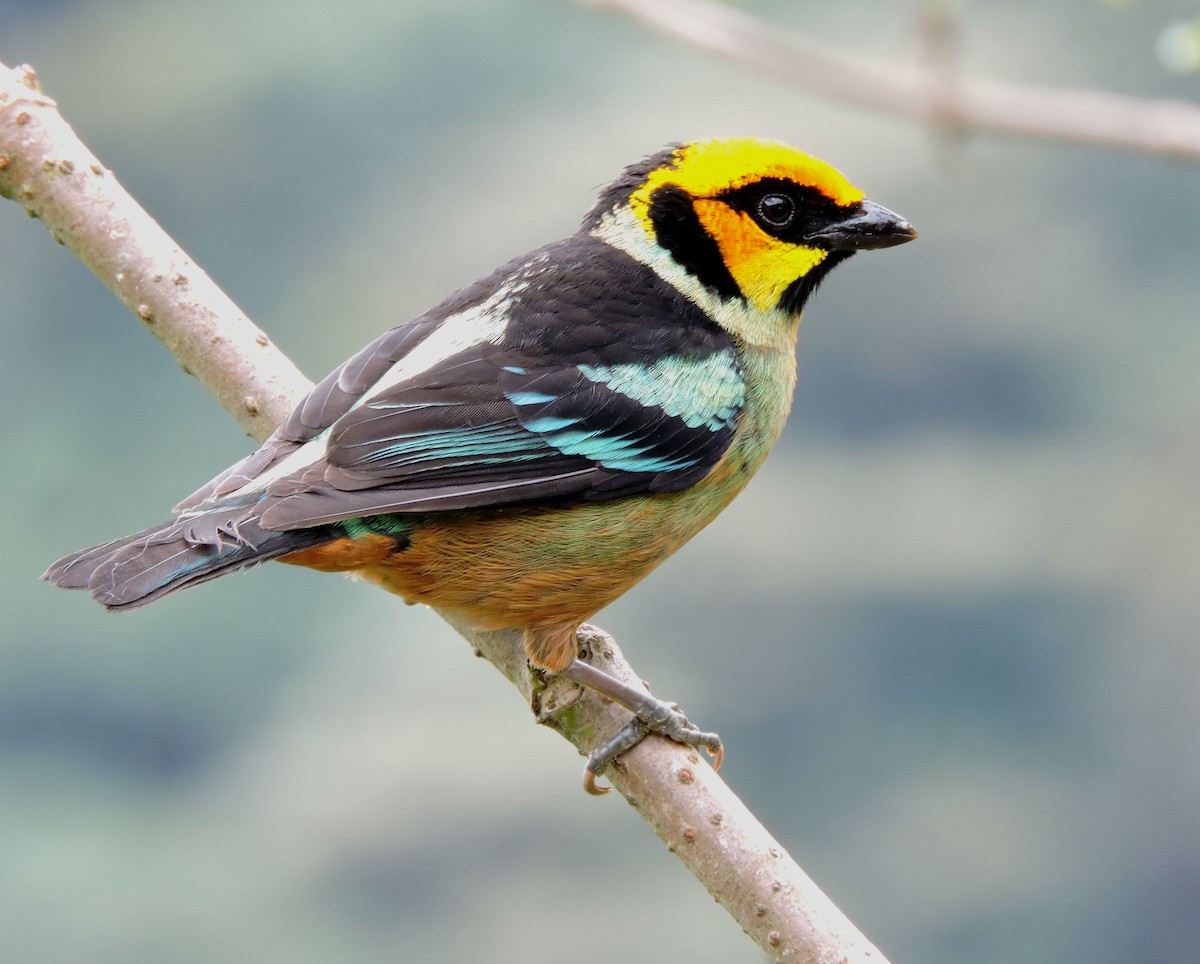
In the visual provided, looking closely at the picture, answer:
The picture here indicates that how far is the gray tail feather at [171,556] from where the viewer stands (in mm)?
2750

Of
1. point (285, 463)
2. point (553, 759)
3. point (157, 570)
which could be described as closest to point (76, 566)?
point (157, 570)

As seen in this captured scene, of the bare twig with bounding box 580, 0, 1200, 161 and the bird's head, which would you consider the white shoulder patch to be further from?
the bare twig with bounding box 580, 0, 1200, 161

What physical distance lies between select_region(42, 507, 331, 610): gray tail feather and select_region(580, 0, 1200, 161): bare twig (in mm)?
1924

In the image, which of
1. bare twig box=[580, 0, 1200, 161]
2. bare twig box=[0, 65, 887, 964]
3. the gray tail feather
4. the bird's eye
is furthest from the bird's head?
the gray tail feather

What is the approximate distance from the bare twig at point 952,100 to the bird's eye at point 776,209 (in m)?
0.43

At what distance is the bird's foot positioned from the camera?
319 centimetres

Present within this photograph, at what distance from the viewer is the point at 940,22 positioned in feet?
12.7

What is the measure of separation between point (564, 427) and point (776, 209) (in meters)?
0.87

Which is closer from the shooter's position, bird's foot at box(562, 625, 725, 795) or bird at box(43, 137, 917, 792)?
bird at box(43, 137, 917, 792)

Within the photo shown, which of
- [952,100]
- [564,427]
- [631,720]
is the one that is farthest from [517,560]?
[952,100]

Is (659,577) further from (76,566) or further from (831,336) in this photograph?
(76,566)

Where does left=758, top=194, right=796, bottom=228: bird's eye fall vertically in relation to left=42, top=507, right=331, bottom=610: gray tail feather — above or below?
above

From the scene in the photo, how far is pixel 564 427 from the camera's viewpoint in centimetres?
323

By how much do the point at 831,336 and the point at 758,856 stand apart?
427 cm
